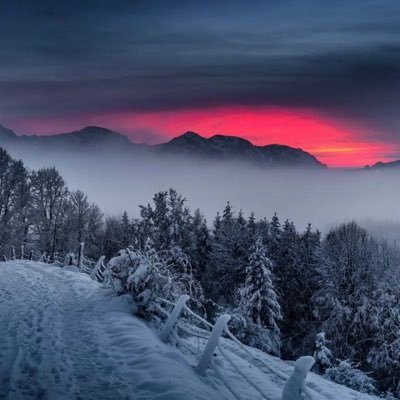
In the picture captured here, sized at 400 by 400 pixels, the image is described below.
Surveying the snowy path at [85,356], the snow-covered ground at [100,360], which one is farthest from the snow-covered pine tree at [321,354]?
the snowy path at [85,356]

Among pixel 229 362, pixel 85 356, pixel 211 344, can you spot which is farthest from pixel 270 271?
pixel 85 356

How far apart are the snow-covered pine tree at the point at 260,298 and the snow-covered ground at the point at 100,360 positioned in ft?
66.1

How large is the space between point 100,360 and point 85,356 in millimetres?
305

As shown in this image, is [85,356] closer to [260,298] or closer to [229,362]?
[229,362]

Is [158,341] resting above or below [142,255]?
below

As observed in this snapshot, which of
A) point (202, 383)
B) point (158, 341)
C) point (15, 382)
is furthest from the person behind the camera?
point (158, 341)

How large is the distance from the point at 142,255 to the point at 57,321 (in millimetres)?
2913

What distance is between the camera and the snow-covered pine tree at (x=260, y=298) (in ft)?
106

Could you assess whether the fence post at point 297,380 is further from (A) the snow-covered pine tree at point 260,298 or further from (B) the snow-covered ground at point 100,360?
(A) the snow-covered pine tree at point 260,298

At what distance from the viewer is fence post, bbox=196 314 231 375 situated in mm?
8164

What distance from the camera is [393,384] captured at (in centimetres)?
2930

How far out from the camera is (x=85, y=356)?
804 cm

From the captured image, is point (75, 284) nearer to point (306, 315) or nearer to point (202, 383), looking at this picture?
point (202, 383)

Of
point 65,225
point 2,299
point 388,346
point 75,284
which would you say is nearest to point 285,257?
point 388,346
